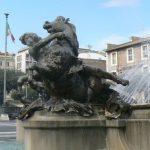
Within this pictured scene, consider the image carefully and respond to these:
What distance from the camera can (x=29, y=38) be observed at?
905cm

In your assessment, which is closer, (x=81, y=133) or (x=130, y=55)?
(x=81, y=133)

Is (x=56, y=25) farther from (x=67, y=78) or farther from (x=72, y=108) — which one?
(x=72, y=108)

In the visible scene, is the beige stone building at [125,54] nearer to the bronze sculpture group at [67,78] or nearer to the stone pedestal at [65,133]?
the bronze sculpture group at [67,78]

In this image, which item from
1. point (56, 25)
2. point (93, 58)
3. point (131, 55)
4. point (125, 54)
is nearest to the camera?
point (56, 25)

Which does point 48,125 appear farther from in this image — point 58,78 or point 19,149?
point 19,149

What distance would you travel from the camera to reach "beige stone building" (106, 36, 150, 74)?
187 feet

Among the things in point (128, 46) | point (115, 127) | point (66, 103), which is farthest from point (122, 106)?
point (128, 46)

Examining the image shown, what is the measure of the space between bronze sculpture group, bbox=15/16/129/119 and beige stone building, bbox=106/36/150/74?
1913 inches

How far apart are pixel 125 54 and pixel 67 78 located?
175 feet

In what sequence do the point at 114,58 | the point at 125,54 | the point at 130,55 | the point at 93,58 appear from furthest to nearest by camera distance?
1. the point at 93,58
2. the point at 114,58
3. the point at 125,54
4. the point at 130,55

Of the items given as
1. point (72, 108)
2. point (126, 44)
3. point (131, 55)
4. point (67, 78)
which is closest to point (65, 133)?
point (72, 108)

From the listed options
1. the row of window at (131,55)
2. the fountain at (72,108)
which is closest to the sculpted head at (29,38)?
the fountain at (72,108)

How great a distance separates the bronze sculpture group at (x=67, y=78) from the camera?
23.0 feet

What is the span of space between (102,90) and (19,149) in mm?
3513
